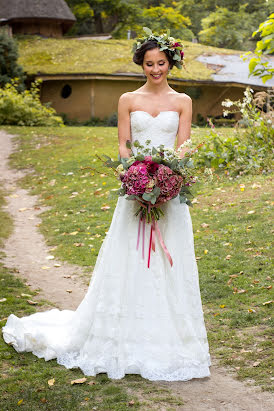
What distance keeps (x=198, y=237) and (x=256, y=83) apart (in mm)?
17631

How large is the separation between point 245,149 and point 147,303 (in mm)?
7921

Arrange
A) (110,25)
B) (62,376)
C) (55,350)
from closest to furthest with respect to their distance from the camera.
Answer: (62,376)
(55,350)
(110,25)

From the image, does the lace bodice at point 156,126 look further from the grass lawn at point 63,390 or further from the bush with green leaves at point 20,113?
the bush with green leaves at point 20,113

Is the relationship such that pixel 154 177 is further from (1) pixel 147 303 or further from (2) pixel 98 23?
(2) pixel 98 23

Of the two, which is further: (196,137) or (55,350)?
(196,137)

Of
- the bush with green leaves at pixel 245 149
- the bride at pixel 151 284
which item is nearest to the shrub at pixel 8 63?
the bush with green leaves at pixel 245 149

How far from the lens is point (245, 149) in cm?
1208

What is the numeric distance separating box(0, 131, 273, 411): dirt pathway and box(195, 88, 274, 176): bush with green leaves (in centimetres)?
387

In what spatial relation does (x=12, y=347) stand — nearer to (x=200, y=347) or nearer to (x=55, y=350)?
(x=55, y=350)

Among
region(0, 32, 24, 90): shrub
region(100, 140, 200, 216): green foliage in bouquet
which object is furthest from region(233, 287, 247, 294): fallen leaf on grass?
region(0, 32, 24, 90): shrub

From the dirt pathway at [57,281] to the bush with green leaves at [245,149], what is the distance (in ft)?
12.7

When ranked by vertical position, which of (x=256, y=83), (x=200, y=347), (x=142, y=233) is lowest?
(x=256, y=83)

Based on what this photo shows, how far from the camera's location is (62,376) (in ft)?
15.2

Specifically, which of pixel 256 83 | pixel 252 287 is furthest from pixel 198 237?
pixel 256 83
